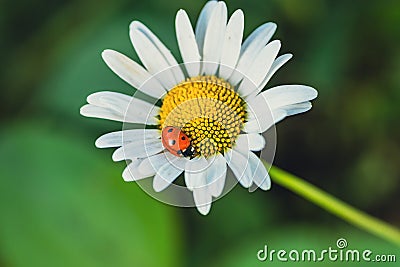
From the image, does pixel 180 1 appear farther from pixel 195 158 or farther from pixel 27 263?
pixel 195 158

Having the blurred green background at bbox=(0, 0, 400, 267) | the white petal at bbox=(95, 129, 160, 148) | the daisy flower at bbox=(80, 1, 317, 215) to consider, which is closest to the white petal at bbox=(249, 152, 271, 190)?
the daisy flower at bbox=(80, 1, 317, 215)

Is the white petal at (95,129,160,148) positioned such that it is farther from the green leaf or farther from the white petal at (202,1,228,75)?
the green leaf

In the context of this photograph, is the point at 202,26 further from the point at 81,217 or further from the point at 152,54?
the point at 81,217

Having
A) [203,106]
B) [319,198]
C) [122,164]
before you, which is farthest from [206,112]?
[122,164]

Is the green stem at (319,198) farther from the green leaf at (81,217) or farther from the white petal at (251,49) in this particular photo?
the green leaf at (81,217)

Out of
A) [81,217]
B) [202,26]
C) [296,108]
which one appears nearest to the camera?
[296,108]

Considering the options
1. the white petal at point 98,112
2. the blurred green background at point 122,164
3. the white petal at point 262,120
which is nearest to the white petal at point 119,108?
the white petal at point 98,112

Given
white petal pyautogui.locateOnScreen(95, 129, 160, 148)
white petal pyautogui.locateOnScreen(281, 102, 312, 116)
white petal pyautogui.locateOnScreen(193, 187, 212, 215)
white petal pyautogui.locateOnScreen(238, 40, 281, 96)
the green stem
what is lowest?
the green stem

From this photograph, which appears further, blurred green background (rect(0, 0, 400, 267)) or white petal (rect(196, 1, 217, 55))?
blurred green background (rect(0, 0, 400, 267))
